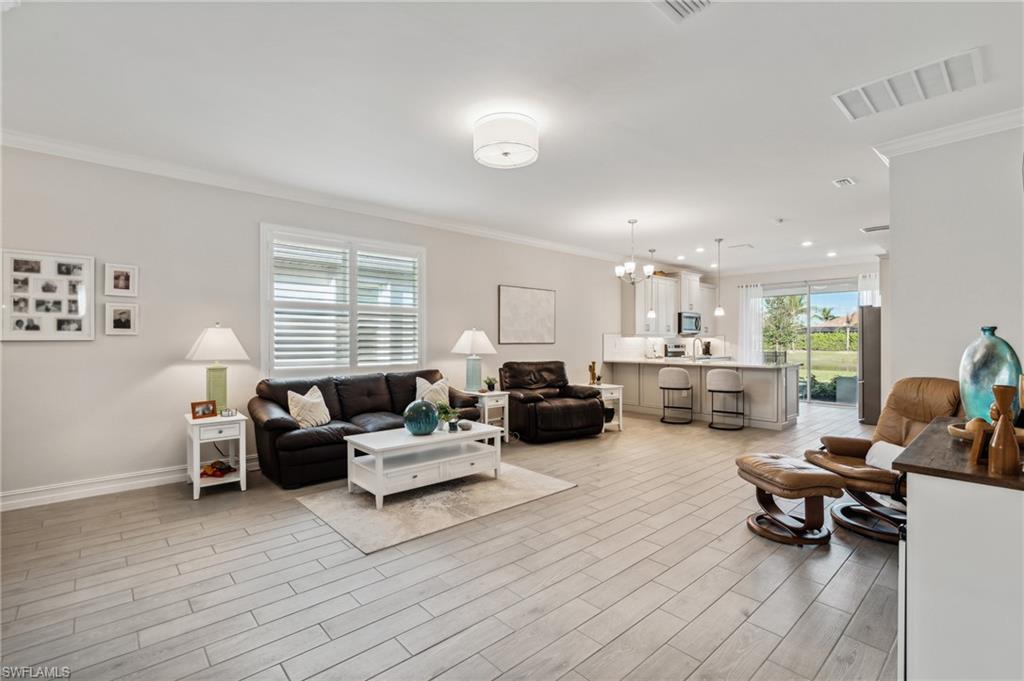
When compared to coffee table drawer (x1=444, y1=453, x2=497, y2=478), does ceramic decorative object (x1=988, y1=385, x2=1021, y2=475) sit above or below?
above

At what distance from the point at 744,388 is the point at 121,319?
7.37 meters

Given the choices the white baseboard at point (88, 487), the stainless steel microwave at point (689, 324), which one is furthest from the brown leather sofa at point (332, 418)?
the stainless steel microwave at point (689, 324)

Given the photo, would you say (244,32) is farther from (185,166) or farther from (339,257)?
(339,257)

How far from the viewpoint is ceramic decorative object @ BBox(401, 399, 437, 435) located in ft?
12.9

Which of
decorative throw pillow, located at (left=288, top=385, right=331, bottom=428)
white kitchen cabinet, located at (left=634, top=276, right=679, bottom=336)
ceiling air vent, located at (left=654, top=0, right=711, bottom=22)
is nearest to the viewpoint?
ceiling air vent, located at (left=654, top=0, right=711, bottom=22)

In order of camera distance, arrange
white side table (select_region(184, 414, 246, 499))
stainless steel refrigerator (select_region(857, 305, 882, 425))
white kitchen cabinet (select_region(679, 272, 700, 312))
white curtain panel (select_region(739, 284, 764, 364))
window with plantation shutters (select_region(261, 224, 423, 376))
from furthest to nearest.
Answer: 1. white curtain panel (select_region(739, 284, 764, 364))
2. white kitchen cabinet (select_region(679, 272, 700, 312))
3. stainless steel refrigerator (select_region(857, 305, 882, 425))
4. window with plantation shutters (select_region(261, 224, 423, 376))
5. white side table (select_region(184, 414, 246, 499))

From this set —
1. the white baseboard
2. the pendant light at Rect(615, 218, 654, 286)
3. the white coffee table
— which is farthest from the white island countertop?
the white baseboard

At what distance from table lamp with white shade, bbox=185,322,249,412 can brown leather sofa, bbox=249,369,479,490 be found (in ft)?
1.04

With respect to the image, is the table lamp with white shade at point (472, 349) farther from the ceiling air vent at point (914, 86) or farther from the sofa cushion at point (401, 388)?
the ceiling air vent at point (914, 86)

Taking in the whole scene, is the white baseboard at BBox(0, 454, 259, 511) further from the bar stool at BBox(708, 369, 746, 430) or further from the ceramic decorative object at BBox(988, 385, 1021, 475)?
the bar stool at BBox(708, 369, 746, 430)

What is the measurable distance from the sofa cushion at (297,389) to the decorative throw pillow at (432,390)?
35.4 inches

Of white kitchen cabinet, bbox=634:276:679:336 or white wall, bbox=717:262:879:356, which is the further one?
white wall, bbox=717:262:879:356

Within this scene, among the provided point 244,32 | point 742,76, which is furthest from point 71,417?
point 742,76

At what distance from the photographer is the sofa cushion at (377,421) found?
448cm
